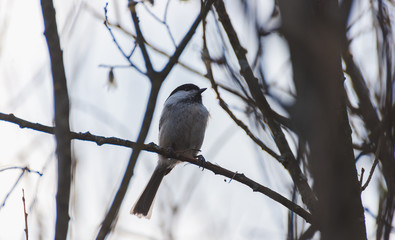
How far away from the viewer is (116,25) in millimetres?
3076

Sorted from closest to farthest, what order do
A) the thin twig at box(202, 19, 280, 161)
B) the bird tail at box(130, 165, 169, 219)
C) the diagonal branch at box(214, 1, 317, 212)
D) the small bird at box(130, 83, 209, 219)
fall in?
the diagonal branch at box(214, 1, 317, 212), the thin twig at box(202, 19, 280, 161), the small bird at box(130, 83, 209, 219), the bird tail at box(130, 165, 169, 219)

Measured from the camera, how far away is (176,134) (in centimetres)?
530

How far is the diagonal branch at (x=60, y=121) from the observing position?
1318mm

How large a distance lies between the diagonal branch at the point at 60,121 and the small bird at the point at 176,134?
3.71 metres

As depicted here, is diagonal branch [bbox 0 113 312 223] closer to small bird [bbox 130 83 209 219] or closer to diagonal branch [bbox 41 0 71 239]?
diagonal branch [bbox 41 0 71 239]

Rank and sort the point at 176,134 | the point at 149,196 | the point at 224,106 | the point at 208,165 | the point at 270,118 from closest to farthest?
1. the point at 270,118
2. the point at 224,106
3. the point at 208,165
4. the point at 176,134
5. the point at 149,196

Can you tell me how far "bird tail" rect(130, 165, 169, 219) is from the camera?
18.0 ft

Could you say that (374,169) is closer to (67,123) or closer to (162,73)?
(162,73)

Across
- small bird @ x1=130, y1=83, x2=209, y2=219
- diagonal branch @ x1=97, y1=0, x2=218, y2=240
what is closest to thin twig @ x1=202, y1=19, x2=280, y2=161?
diagonal branch @ x1=97, y1=0, x2=218, y2=240

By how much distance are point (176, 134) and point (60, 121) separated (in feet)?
12.8

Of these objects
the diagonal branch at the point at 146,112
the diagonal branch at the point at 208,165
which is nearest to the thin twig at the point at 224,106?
the diagonal branch at the point at 208,165

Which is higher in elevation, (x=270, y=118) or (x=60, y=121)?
(x=270, y=118)

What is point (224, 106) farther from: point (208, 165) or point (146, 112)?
point (146, 112)

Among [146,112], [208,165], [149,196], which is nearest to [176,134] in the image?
[149,196]
